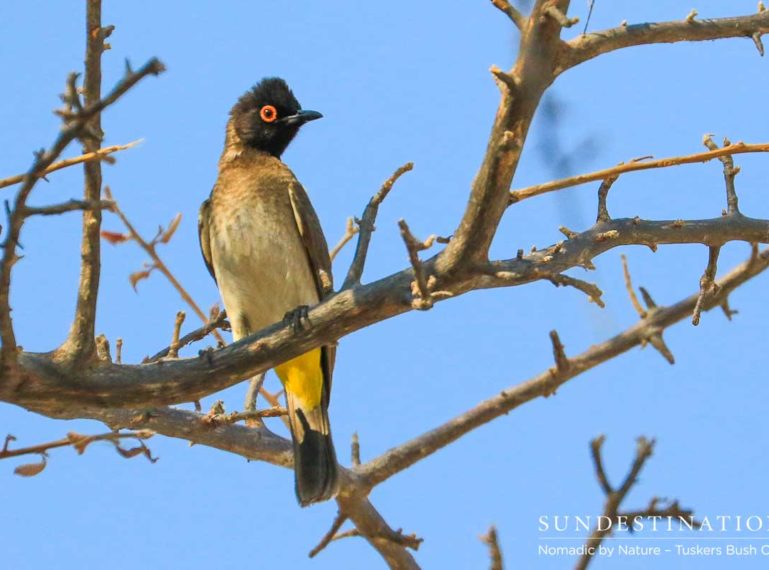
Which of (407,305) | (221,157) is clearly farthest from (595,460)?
(221,157)

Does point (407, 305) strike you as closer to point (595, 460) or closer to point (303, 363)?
point (595, 460)

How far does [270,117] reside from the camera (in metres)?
7.30

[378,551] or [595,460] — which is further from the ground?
[378,551]

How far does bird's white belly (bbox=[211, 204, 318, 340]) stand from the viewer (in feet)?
20.5

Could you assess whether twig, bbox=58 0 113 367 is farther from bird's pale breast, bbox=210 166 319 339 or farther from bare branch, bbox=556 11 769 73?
bird's pale breast, bbox=210 166 319 339

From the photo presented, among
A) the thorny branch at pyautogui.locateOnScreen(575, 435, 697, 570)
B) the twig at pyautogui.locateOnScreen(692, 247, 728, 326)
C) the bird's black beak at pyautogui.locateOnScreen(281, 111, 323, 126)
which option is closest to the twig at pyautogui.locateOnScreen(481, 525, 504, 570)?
the thorny branch at pyautogui.locateOnScreen(575, 435, 697, 570)

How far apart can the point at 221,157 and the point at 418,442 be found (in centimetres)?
291

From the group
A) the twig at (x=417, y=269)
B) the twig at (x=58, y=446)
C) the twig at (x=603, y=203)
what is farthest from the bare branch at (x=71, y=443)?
the twig at (x=603, y=203)

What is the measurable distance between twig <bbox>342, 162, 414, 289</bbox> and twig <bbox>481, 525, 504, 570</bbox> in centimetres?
193

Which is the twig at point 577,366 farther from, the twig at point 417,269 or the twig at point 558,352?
the twig at point 417,269

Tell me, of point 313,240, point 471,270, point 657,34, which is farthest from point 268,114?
point 657,34

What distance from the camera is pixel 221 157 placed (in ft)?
23.9

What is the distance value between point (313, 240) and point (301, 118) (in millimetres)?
1220

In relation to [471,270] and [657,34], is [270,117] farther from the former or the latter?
[657,34]
